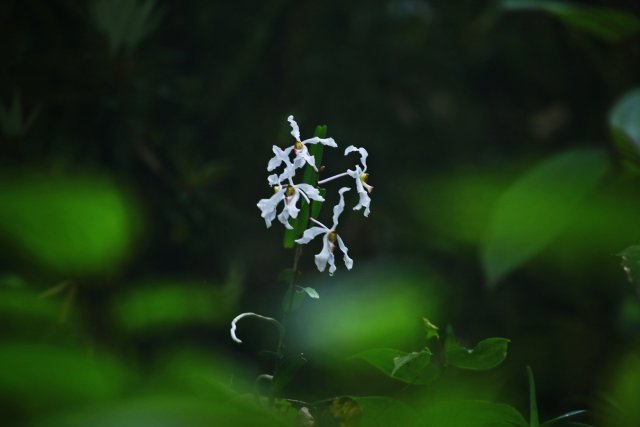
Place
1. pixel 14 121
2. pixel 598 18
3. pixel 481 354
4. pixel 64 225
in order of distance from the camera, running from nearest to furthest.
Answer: pixel 64 225, pixel 481 354, pixel 14 121, pixel 598 18

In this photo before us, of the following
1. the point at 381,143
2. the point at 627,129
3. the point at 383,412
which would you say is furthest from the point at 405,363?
the point at 381,143

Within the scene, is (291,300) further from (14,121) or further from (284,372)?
(14,121)

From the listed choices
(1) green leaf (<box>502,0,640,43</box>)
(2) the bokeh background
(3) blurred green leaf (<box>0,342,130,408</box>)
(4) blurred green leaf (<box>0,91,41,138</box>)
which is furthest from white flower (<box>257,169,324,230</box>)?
(1) green leaf (<box>502,0,640,43</box>)

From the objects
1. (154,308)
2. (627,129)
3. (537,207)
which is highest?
(154,308)

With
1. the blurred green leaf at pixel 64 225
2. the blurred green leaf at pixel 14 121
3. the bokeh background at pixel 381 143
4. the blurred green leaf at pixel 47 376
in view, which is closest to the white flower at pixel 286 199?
the blurred green leaf at pixel 64 225

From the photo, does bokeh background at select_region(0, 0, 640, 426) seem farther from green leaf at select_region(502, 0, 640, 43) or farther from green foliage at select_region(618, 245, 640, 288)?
green foliage at select_region(618, 245, 640, 288)

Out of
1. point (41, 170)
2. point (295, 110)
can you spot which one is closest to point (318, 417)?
point (41, 170)
